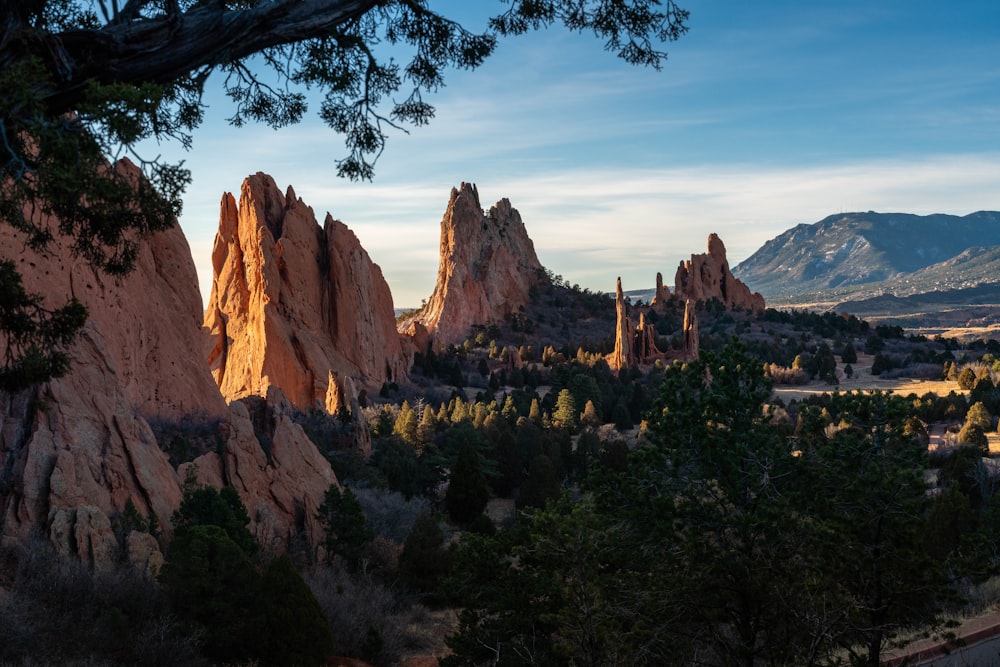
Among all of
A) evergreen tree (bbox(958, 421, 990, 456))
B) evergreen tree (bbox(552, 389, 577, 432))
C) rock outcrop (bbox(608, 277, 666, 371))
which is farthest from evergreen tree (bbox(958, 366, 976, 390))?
evergreen tree (bbox(552, 389, 577, 432))

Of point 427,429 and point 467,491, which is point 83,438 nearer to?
point 467,491

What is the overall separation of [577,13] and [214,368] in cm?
5360

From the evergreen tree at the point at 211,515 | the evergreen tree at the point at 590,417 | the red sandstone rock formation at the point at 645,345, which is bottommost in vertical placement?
the evergreen tree at the point at 590,417

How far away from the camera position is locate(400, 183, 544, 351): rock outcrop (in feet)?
302

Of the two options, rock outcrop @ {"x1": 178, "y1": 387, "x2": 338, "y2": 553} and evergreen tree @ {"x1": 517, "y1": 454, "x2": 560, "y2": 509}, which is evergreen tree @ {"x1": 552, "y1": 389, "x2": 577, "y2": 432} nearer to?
evergreen tree @ {"x1": 517, "y1": 454, "x2": 560, "y2": 509}

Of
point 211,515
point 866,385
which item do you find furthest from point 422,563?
point 866,385

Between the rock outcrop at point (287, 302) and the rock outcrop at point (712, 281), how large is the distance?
48.9m

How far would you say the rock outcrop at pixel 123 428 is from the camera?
647 inches

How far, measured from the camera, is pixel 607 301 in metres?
105

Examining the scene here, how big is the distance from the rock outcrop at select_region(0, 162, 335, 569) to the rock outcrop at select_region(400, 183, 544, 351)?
5833cm

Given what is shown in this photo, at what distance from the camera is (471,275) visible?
95.8 metres

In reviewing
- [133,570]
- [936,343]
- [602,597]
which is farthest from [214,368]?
[936,343]

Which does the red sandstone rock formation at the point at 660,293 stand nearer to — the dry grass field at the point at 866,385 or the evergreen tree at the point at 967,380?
the dry grass field at the point at 866,385

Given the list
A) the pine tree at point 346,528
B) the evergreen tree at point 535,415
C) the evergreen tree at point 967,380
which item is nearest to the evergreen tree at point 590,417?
the evergreen tree at point 535,415
